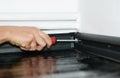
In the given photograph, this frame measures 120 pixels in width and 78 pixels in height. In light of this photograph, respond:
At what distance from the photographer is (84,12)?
1.42 meters

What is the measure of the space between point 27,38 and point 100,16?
1.40 feet

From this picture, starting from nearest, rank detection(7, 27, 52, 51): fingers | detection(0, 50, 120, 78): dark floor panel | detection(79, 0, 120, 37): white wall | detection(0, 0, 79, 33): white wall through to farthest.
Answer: detection(0, 50, 120, 78): dark floor panel → detection(79, 0, 120, 37): white wall → detection(7, 27, 52, 51): fingers → detection(0, 0, 79, 33): white wall

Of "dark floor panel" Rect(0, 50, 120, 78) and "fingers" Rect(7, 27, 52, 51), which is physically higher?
"fingers" Rect(7, 27, 52, 51)

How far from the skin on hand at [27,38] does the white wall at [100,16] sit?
0.95ft

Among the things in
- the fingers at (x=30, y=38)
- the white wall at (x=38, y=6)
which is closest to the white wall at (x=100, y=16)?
the white wall at (x=38, y=6)

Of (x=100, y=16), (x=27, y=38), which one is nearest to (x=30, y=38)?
(x=27, y=38)

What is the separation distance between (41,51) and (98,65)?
0.46m

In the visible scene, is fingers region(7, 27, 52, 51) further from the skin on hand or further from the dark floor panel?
the dark floor panel

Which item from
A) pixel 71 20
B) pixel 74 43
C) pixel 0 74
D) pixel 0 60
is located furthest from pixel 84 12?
pixel 0 74

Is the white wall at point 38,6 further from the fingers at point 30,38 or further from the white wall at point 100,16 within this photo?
the fingers at point 30,38

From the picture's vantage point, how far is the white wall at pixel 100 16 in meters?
1.07

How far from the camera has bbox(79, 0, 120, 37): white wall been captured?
1069mm

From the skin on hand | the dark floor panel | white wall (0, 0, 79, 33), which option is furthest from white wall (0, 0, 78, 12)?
the dark floor panel

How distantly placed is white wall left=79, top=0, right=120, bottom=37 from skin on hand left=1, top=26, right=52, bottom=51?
0.29 meters
